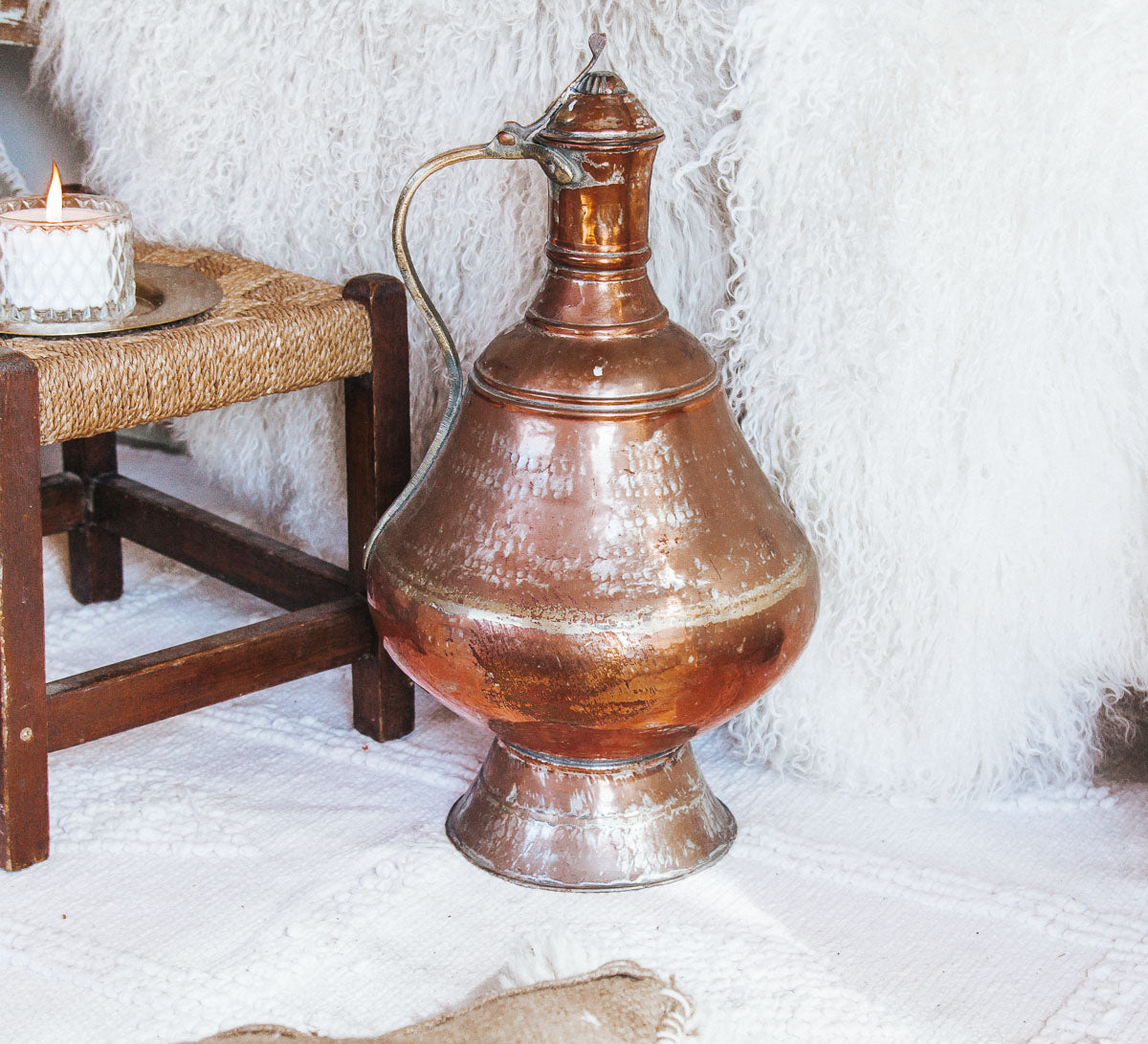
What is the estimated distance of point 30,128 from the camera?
130 centimetres

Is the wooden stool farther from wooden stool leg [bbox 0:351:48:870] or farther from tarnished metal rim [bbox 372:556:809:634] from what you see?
tarnished metal rim [bbox 372:556:809:634]

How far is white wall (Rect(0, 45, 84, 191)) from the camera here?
128 centimetres

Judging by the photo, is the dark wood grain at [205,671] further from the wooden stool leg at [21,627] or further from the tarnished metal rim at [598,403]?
the tarnished metal rim at [598,403]

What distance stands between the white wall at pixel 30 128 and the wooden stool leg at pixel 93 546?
0.88ft

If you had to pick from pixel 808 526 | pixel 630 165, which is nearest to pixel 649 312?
pixel 630 165

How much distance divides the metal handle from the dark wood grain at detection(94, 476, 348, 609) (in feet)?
0.61

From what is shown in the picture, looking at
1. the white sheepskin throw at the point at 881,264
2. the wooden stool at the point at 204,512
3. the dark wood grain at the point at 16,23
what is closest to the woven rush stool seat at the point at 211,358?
the wooden stool at the point at 204,512

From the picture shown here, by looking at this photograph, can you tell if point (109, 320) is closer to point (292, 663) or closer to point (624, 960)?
point (292, 663)

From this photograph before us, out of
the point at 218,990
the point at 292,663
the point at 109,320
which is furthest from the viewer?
the point at 292,663

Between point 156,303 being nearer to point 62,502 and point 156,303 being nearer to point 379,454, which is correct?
point 379,454

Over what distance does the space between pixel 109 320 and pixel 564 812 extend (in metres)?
0.40

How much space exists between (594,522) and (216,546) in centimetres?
45

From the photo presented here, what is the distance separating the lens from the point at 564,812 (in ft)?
2.80

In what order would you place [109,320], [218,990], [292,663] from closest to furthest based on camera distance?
[218,990]
[109,320]
[292,663]
